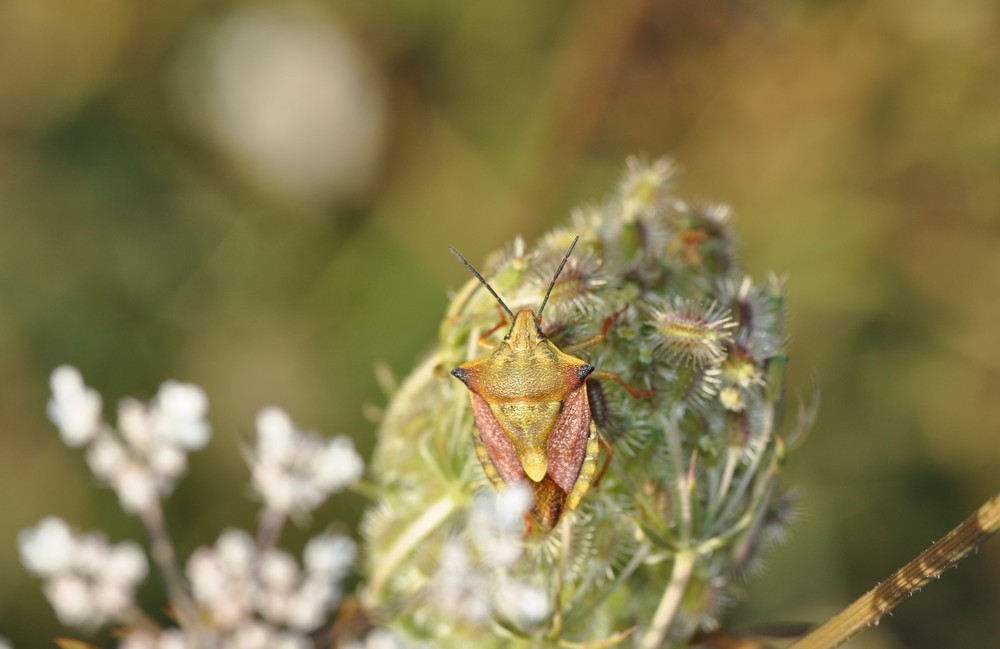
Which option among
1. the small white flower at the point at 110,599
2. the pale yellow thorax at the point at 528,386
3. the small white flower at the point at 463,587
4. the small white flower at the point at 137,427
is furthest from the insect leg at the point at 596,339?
the small white flower at the point at 110,599

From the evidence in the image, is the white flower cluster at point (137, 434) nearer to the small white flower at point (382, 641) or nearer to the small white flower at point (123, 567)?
the small white flower at point (123, 567)

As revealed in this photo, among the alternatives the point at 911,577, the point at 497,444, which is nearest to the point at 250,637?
the point at 497,444

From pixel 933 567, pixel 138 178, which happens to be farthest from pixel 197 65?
pixel 933 567

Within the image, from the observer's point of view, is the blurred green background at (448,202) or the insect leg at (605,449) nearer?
the insect leg at (605,449)

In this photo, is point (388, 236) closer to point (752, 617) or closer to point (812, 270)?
point (812, 270)

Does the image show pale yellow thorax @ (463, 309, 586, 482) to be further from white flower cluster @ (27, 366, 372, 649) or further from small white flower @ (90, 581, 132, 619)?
small white flower @ (90, 581, 132, 619)

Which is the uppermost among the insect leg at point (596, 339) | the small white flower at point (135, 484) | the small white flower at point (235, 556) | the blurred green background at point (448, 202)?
the blurred green background at point (448, 202)
